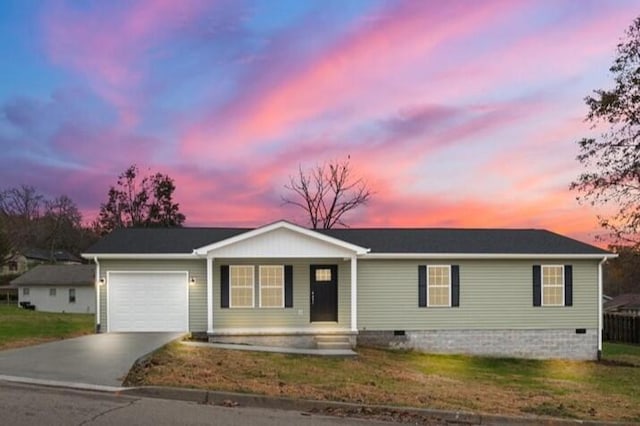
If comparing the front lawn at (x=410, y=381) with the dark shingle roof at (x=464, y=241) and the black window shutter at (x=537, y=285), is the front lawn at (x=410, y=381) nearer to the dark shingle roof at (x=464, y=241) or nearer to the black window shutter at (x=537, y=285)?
the black window shutter at (x=537, y=285)

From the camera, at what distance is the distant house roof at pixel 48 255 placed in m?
A: 70.3

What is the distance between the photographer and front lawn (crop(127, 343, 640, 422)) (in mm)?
10023

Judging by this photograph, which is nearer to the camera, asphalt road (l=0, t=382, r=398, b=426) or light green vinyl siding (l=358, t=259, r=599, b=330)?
asphalt road (l=0, t=382, r=398, b=426)

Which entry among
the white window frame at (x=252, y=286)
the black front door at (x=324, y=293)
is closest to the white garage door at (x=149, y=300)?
the white window frame at (x=252, y=286)

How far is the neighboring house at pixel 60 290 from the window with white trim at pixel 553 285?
39.1 m

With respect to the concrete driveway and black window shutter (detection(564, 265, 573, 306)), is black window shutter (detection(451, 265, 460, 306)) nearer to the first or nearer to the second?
black window shutter (detection(564, 265, 573, 306))

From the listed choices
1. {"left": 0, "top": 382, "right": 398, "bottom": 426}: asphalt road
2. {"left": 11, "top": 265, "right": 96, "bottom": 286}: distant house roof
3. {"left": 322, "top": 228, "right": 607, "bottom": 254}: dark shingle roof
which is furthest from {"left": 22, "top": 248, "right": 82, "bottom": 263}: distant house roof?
{"left": 0, "top": 382, "right": 398, "bottom": 426}: asphalt road

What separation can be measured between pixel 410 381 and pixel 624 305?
47643mm

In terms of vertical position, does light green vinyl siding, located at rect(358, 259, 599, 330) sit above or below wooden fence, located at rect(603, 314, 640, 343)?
above

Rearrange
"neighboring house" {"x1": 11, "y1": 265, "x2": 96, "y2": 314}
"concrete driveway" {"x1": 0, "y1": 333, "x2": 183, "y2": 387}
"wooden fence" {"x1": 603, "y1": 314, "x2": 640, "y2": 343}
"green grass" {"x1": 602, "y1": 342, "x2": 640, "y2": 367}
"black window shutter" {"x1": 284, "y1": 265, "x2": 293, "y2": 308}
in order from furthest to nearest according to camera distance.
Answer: "neighboring house" {"x1": 11, "y1": 265, "x2": 96, "y2": 314}, "wooden fence" {"x1": 603, "y1": 314, "x2": 640, "y2": 343}, "green grass" {"x1": 602, "y1": 342, "x2": 640, "y2": 367}, "black window shutter" {"x1": 284, "y1": 265, "x2": 293, "y2": 308}, "concrete driveway" {"x1": 0, "y1": 333, "x2": 183, "y2": 387}

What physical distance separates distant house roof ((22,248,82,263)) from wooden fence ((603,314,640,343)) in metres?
59.3

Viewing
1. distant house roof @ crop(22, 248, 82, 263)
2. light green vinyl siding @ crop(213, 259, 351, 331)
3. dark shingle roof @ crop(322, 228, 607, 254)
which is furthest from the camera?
distant house roof @ crop(22, 248, 82, 263)

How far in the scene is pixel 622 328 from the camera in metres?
32.8

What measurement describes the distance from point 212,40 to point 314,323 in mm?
9676
